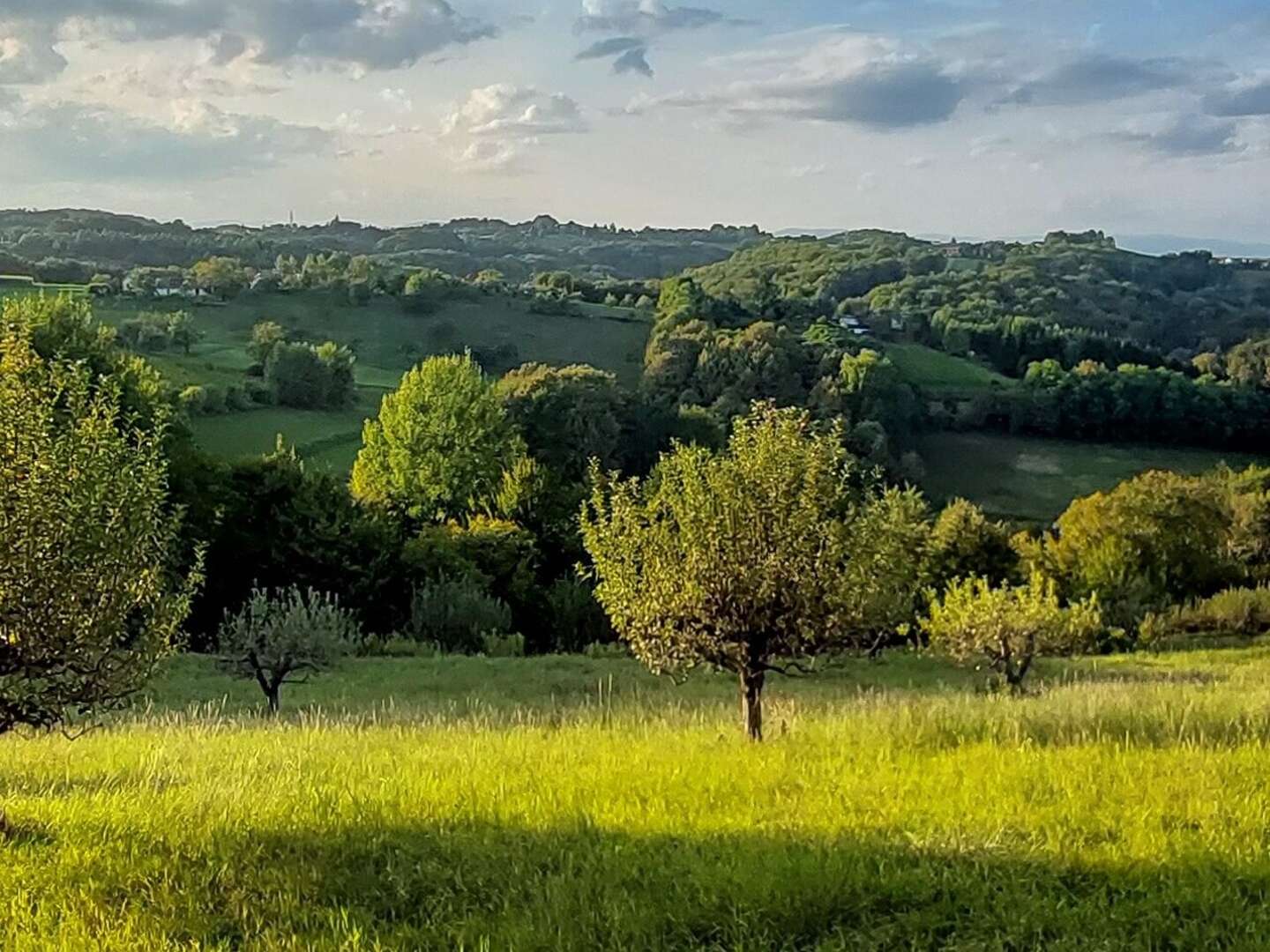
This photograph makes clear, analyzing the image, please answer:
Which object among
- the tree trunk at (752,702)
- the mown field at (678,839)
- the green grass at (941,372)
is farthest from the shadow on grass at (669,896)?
the green grass at (941,372)

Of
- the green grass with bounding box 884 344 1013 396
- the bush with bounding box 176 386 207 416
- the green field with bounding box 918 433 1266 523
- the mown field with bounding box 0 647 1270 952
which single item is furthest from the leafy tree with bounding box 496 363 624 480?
the mown field with bounding box 0 647 1270 952

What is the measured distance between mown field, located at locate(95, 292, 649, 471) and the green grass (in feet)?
73.2

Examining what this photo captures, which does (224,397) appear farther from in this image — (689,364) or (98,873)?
(98,873)

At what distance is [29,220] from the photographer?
13550 centimetres

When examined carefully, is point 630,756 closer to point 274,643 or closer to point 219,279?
point 274,643

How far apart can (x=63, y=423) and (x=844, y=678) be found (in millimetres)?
26349

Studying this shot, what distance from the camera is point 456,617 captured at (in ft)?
133

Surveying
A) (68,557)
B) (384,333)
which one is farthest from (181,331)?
(68,557)

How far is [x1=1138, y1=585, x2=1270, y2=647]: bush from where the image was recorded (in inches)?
1704

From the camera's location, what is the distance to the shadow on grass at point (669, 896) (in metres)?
5.74

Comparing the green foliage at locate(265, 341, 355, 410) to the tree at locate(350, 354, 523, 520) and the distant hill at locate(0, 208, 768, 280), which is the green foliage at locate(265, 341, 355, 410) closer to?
the tree at locate(350, 354, 523, 520)

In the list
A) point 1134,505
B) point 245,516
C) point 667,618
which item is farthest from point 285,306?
point 667,618

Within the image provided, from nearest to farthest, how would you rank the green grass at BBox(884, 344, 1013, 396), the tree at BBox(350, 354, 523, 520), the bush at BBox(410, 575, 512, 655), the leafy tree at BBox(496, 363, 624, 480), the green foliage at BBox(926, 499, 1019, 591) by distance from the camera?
the bush at BBox(410, 575, 512, 655) → the green foliage at BBox(926, 499, 1019, 591) → the tree at BBox(350, 354, 523, 520) → the leafy tree at BBox(496, 363, 624, 480) → the green grass at BBox(884, 344, 1013, 396)

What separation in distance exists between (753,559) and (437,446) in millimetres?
52232
